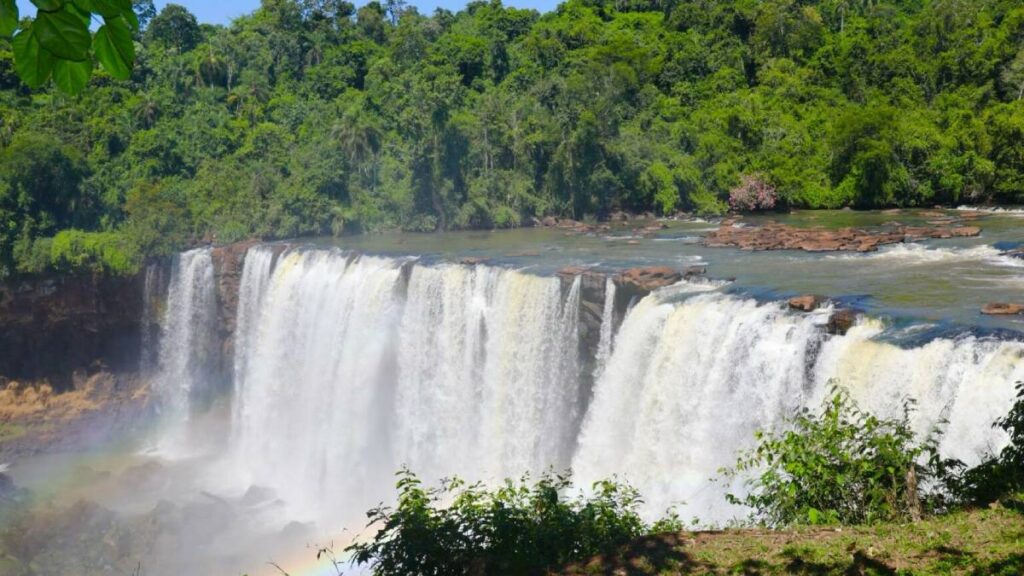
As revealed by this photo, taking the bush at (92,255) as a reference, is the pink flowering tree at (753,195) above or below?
above

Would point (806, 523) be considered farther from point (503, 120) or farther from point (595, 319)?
point (503, 120)

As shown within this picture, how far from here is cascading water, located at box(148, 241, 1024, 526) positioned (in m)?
9.73

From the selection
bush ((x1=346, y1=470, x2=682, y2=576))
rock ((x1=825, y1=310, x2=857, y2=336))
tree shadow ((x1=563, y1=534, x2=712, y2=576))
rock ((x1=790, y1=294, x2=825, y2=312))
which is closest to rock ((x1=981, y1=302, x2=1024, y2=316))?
rock ((x1=825, y1=310, x2=857, y2=336))

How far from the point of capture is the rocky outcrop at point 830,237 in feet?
58.2

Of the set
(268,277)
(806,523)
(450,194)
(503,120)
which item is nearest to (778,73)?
(503,120)

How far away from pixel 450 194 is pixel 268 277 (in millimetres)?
9533

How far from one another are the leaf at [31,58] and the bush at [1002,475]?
6073mm

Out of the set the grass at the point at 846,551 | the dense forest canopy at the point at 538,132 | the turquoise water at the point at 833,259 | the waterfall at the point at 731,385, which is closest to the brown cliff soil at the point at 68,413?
the dense forest canopy at the point at 538,132

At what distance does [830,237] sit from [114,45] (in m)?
18.4

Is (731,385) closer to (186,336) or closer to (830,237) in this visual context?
(830,237)

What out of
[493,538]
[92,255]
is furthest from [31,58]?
[92,255]

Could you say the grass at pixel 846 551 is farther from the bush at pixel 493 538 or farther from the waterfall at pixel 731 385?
the waterfall at pixel 731 385

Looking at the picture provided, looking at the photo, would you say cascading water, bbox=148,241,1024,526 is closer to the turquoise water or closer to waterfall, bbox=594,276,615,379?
waterfall, bbox=594,276,615,379

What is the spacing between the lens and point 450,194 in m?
28.6
